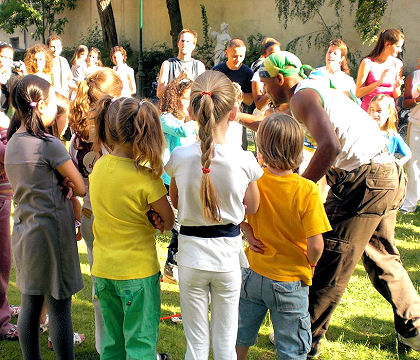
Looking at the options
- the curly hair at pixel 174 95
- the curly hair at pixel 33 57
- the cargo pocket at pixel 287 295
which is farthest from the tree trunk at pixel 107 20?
the cargo pocket at pixel 287 295

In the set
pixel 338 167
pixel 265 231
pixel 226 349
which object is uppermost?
pixel 338 167

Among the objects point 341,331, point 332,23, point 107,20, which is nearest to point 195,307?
point 341,331

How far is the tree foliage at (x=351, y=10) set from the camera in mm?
14344

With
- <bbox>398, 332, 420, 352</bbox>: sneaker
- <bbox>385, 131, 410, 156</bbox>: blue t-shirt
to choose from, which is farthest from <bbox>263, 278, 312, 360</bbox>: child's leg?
<bbox>385, 131, 410, 156</bbox>: blue t-shirt

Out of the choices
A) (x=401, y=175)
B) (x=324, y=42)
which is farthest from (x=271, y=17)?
(x=401, y=175)

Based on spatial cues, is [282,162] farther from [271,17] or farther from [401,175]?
[271,17]

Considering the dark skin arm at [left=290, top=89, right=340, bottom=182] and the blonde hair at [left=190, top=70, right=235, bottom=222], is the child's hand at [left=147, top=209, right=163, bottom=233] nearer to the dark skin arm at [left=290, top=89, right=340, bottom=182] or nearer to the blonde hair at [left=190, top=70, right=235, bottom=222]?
the blonde hair at [left=190, top=70, right=235, bottom=222]

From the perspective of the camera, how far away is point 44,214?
108 inches

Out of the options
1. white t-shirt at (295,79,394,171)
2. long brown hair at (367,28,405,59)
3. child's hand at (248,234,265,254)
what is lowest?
child's hand at (248,234,265,254)

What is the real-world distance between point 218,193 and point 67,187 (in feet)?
2.92

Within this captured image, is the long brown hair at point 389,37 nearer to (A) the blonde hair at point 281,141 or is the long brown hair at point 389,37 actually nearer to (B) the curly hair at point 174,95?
(B) the curly hair at point 174,95

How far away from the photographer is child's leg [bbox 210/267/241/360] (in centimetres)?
258

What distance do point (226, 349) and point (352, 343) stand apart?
4.33ft

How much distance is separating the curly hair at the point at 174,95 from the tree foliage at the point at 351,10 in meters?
11.9
